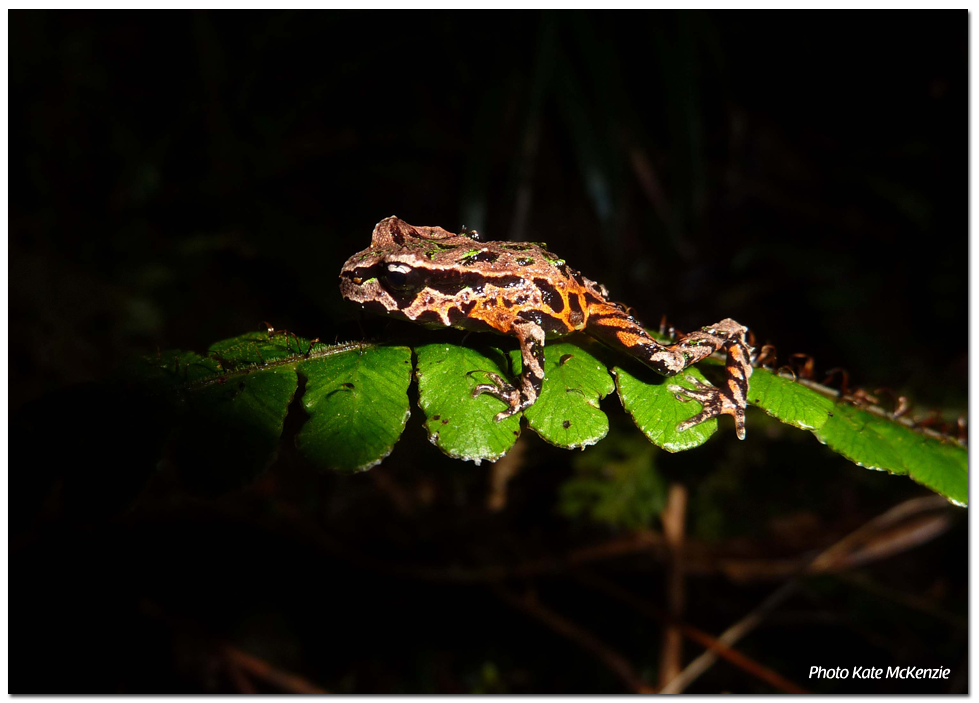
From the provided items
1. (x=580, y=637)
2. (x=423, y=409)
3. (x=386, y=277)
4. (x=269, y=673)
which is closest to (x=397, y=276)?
(x=386, y=277)

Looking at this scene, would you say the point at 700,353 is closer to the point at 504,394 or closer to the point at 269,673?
the point at 504,394

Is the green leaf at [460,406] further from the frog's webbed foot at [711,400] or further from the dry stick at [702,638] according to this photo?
the dry stick at [702,638]

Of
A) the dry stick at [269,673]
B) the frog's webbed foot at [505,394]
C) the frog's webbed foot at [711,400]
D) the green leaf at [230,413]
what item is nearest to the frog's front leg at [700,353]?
the frog's webbed foot at [711,400]

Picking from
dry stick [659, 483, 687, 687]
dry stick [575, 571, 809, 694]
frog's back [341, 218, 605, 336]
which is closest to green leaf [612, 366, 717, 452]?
frog's back [341, 218, 605, 336]

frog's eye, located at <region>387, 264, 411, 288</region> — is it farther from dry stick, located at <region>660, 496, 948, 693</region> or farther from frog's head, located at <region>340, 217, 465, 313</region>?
dry stick, located at <region>660, 496, 948, 693</region>

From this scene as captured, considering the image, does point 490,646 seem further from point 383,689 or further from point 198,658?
point 198,658

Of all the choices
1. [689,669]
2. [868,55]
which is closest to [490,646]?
[689,669]
